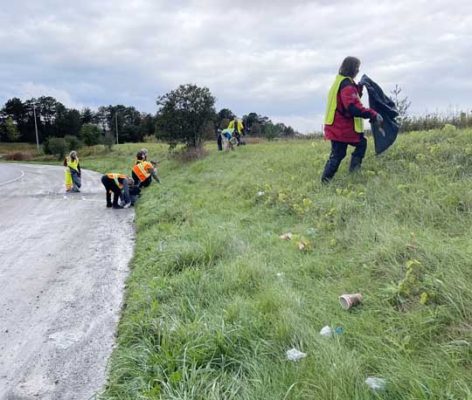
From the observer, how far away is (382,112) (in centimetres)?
739

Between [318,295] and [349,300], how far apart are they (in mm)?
363

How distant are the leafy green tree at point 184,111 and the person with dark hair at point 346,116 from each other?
13996mm

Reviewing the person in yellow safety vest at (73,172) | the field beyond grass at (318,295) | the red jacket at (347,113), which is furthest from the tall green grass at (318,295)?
the person in yellow safety vest at (73,172)

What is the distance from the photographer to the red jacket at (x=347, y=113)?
265 inches

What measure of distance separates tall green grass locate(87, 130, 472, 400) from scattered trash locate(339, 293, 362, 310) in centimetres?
5

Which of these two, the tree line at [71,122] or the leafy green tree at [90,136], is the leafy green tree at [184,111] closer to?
the tree line at [71,122]

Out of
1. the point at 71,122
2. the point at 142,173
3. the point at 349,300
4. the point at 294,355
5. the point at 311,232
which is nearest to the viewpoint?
the point at 294,355

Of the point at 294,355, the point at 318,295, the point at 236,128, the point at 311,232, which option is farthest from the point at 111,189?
the point at 294,355

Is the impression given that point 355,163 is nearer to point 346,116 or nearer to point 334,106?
point 346,116

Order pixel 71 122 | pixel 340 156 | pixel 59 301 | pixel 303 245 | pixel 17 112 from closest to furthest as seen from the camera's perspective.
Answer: pixel 59 301
pixel 303 245
pixel 340 156
pixel 71 122
pixel 17 112

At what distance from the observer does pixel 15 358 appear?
3.49 meters

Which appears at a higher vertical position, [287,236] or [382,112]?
[382,112]

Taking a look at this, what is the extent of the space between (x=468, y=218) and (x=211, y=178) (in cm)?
846

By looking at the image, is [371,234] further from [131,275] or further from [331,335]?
[131,275]
